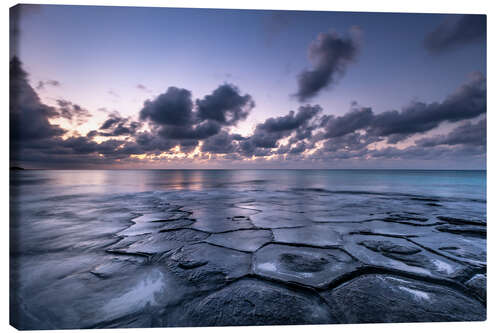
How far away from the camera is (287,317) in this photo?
1235 millimetres

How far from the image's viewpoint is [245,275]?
1609 millimetres

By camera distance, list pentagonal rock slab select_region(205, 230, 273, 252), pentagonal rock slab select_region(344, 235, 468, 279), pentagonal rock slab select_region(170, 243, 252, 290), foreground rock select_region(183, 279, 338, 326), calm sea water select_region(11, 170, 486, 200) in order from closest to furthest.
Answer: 1. foreground rock select_region(183, 279, 338, 326)
2. pentagonal rock slab select_region(170, 243, 252, 290)
3. pentagonal rock slab select_region(344, 235, 468, 279)
4. pentagonal rock slab select_region(205, 230, 273, 252)
5. calm sea water select_region(11, 170, 486, 200)

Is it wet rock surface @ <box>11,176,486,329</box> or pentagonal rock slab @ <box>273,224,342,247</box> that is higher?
pentagonal rock slab @ <box>273,224,342,247</box>

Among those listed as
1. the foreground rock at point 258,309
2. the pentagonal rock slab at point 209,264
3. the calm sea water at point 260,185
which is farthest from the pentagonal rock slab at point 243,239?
the calm sea water at point 260,185

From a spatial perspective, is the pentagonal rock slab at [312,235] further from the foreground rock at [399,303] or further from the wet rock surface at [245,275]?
the foreground rock at [399,303]

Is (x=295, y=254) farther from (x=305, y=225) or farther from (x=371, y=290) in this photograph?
(x=305, y=225)

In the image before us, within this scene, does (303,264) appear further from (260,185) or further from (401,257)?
(260,185)

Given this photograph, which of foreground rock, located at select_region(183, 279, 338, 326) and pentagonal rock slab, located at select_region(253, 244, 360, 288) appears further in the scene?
pentagonal rock slab, located at select_region(253, 244, 360, 288)

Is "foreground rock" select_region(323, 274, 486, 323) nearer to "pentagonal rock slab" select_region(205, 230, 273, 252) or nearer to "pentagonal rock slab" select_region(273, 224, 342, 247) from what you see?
"pentagonal rock slab" select_region(273, 224, 342, 247)

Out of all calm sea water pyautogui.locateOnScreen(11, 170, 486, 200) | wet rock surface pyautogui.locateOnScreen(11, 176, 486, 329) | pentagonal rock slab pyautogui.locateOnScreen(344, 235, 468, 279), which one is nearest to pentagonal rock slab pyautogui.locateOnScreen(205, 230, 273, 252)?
wet rock surface pyautogui.locateOnScreen(11, 176, 486, 329)

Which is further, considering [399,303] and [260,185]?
[260,185]

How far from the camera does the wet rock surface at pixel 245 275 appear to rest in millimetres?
1273

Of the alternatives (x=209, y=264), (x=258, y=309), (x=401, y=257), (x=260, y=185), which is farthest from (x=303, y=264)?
(x=260, y=185)

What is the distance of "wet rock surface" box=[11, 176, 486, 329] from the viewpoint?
1273 millimetres
